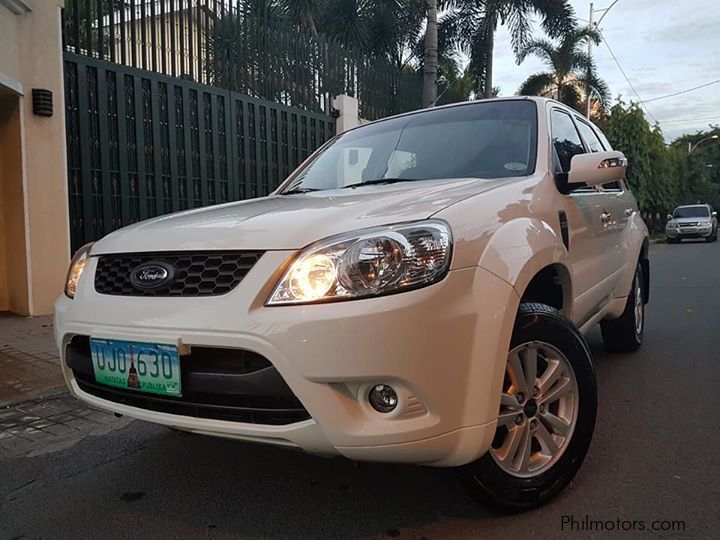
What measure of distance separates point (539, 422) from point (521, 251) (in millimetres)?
679

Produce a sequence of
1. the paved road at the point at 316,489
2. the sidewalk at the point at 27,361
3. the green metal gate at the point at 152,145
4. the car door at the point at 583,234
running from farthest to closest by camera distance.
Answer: the green metal gate at the point at 152,145, the sidewalk at the point at 27,361, the car door at the point at 583,234, the paved road at the point at 316,489

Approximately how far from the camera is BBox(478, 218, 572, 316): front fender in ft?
7.20

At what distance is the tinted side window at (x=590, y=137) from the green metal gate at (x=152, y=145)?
5243 millimetres

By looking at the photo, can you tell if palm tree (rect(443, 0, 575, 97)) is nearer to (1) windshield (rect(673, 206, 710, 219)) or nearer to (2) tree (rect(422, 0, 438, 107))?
(2) tree (rect(422, 0, 438, 107))

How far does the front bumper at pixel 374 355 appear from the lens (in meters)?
1.91

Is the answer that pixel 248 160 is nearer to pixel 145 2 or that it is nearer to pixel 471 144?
pixel 145 2

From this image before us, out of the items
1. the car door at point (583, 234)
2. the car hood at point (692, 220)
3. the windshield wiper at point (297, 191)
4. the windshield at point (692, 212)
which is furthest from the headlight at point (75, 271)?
the windshield at point (692, 212)

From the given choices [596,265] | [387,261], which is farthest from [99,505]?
[596,265]

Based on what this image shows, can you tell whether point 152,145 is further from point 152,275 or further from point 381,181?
point 152,275

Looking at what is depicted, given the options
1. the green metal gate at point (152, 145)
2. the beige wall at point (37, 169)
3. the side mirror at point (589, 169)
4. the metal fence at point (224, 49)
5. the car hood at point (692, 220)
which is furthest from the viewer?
the car hood at point (692, 220)

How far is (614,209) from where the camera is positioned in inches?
156

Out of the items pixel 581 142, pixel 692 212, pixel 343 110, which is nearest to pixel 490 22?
pixel 343 110

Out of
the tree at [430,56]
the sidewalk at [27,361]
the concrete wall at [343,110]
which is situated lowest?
the sidewalk at [27,361]

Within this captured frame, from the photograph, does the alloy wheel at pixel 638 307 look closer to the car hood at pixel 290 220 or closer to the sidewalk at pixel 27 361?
the car hood at pixel 290 220
